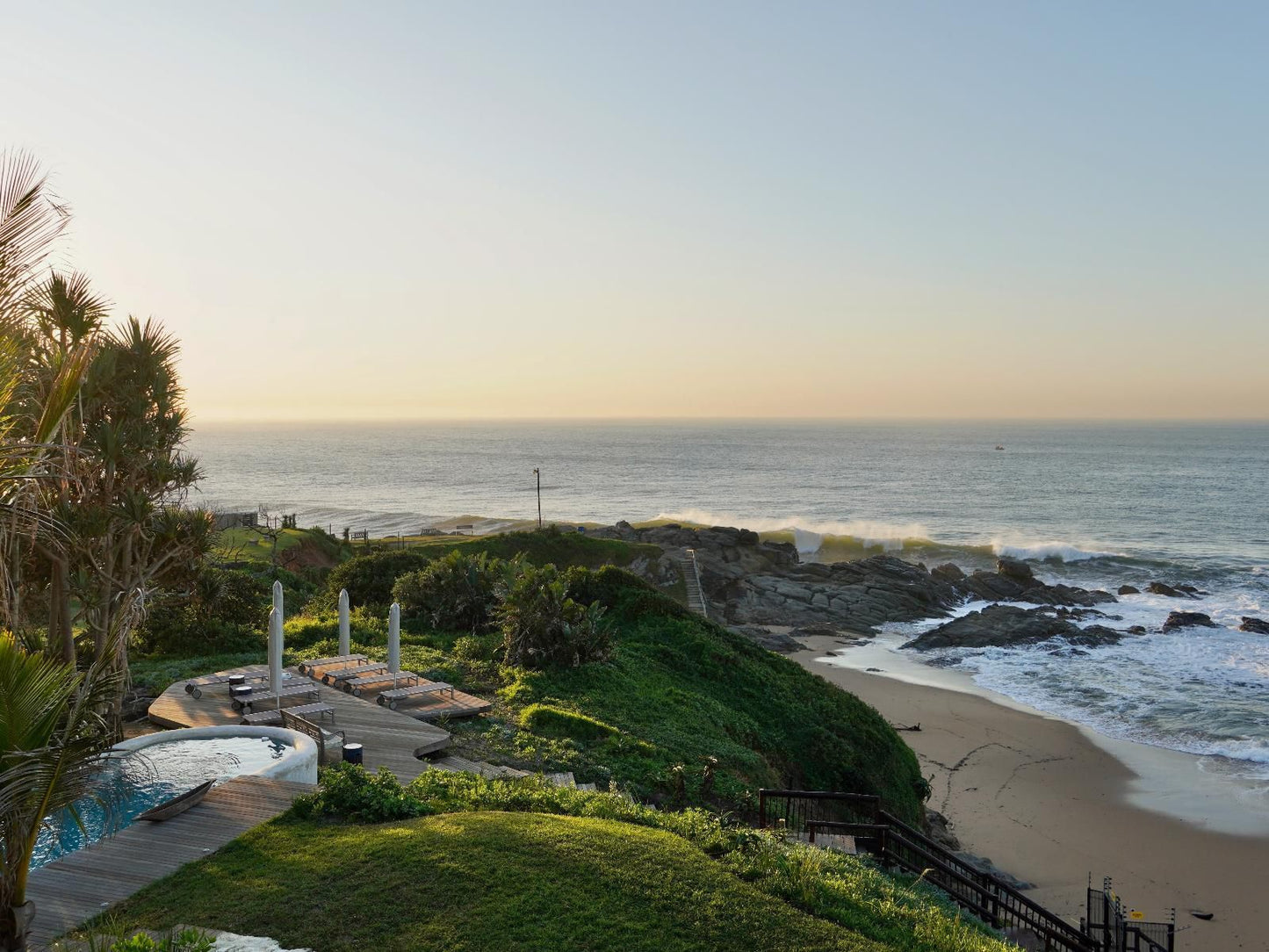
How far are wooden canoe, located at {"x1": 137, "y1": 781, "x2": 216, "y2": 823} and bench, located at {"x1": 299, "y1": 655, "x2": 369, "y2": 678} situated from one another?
279 inches

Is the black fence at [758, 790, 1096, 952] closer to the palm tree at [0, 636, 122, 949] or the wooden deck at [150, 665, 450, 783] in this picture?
the wooden deck at [150, 665, 450, 783]

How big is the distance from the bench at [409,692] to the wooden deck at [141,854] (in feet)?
15.9

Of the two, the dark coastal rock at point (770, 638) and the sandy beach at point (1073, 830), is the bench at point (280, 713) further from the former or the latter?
the dark coastal rock at point (770, 638)

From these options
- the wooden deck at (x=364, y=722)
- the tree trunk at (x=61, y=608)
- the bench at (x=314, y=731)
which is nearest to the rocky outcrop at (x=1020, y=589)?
the wooden deck at (x=364, y=722)

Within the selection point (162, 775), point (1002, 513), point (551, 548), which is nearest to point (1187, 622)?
point (551, 548)

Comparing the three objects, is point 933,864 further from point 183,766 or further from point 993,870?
point 183,766

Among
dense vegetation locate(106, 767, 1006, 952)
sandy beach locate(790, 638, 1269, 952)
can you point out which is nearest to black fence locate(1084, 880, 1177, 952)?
sandy beach locate(790, 638, 1269, 952)

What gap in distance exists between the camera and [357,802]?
994 cm

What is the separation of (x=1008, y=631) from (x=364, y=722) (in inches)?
1346

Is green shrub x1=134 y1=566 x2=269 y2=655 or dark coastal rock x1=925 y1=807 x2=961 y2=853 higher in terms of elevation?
green shrub x1=134 y1=566 x2=269 y2=655

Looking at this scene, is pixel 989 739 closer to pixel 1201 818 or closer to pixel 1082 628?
pixel 1201 818

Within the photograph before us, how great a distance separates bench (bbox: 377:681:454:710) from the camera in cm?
1582

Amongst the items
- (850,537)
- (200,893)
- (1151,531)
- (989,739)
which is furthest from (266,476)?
(200,893)

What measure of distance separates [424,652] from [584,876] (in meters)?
13.1
